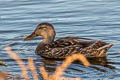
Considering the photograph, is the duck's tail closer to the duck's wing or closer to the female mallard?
the female mallard

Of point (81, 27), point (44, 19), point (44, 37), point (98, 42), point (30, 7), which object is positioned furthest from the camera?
point (30, 7)

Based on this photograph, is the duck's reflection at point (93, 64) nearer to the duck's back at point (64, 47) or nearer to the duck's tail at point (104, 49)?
the duck's tail at point (104, 49)

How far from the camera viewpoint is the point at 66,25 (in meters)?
13.8

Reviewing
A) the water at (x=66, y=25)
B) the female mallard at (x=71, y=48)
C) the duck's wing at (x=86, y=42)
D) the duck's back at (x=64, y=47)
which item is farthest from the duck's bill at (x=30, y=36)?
the duck's wing at (x=86, y=42)

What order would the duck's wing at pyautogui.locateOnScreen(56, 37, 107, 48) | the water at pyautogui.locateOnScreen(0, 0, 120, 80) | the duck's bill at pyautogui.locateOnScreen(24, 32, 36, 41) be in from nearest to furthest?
the water at pyautogui.locateOnScreen(0, 0, 120, 80), the duck's wing at pyautogui.locateOnScreen(56, 37, 107, 48), the duck's bill at pyautogui.locateOnScreen(24, 32, 36, 41)

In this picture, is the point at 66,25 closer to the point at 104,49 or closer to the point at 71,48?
the point at 71,48

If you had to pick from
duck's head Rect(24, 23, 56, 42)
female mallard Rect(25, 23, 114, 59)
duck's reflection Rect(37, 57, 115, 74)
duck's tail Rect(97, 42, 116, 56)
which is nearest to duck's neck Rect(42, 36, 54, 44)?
duck's head Rect(24, 23, 56, 42)

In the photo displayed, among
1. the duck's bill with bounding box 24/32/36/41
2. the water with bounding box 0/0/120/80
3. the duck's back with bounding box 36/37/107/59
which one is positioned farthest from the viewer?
the duck's bill with bounding box 24/32/36/41

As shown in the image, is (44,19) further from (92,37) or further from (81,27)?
(92,37)

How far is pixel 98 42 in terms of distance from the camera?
11.4m

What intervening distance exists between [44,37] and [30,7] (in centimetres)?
352

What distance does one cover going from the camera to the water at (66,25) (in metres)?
9.89

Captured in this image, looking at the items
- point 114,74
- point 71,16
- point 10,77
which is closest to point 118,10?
point 71,16

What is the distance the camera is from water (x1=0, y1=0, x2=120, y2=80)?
32.4 ft
